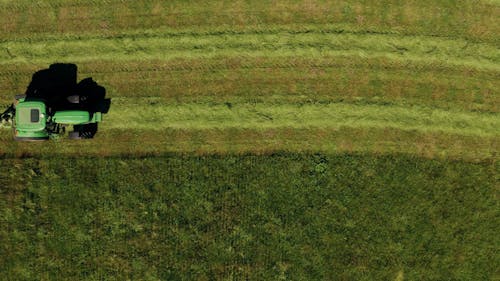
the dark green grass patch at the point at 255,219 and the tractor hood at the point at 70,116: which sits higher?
the tractor hood at the point at 70,116

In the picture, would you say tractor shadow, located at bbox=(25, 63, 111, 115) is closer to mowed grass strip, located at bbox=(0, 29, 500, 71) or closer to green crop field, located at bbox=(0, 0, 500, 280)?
Result: green crop field, located at bbox=(0, 0, 500, 280)

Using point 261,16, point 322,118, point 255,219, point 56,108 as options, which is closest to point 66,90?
point 56,108

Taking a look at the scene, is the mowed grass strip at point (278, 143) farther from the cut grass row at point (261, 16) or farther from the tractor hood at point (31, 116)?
the cut grass row at point (261, 16)

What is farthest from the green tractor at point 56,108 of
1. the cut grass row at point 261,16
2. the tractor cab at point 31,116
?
the cut grass row at point 261,16

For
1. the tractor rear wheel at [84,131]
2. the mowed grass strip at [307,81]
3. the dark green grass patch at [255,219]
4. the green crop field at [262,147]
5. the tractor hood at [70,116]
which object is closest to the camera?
the tractor hood at [70,116]

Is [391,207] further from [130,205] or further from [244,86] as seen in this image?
[130,205]

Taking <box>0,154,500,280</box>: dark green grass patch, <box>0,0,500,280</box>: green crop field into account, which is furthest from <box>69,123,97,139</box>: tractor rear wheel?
<box>0,154,500,280</box>: dark green grass patch

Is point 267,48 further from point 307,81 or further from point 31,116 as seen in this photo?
point 31,116
